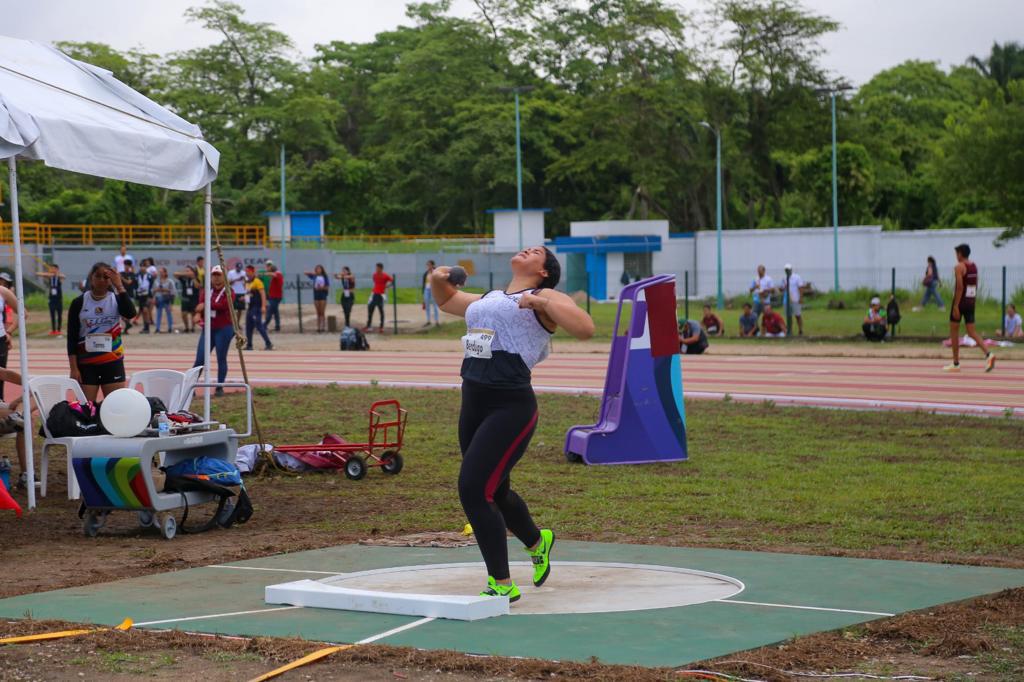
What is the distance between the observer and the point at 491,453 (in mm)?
6484

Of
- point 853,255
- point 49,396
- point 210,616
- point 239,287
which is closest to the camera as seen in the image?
point 210,616

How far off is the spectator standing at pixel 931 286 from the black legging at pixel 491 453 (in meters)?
33.7

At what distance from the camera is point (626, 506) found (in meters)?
10.1

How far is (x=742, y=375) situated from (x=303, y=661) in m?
16.6

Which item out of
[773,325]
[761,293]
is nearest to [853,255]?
[761,293]

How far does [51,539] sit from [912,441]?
28.2 ft

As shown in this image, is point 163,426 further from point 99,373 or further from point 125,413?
point 99,373

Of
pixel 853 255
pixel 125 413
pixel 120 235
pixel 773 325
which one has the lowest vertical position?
pixel 773 325

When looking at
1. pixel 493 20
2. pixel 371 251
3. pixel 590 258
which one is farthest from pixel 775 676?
pixel 493 20

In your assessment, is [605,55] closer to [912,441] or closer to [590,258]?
[590,258]

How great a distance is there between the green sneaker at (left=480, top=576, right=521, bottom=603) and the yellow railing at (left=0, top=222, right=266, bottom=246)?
51138 millimetres

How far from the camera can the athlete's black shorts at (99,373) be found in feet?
38.0

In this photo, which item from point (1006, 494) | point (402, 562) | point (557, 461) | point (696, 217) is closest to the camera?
point (402, 562)

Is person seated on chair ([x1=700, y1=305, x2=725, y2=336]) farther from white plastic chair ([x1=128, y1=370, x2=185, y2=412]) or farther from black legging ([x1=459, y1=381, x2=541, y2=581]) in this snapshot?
black legging ([x1=459, y1=381, x2=541, y2=581])
